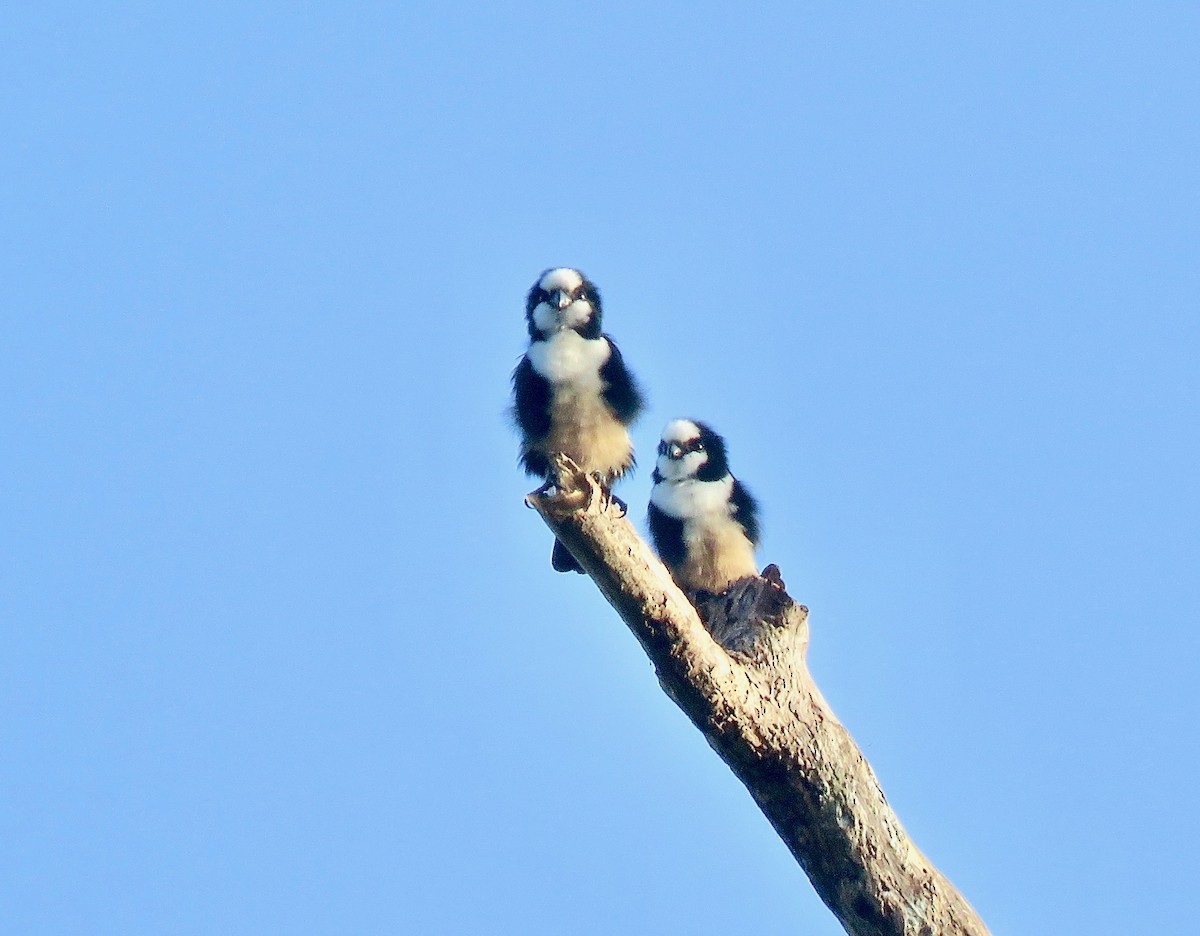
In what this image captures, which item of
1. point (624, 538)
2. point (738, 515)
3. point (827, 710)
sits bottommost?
point (827, 710)

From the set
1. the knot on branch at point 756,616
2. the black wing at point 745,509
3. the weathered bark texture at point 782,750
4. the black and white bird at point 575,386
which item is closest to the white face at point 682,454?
the black wing at point 745,509

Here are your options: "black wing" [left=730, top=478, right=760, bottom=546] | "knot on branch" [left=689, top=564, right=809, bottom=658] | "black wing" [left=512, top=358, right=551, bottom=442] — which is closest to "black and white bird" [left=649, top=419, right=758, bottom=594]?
"black wing" [left=730, top=478, right=760, bottom=546]

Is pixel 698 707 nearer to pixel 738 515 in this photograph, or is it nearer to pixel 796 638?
pixel 796 638

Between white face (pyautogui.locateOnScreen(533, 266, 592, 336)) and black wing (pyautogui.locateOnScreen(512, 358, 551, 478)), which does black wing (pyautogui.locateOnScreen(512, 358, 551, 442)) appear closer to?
black wing (pyautogui.locateOnScreen(512, 358, 551, 478))

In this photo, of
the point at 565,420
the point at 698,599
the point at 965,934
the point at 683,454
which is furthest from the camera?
the point at 683,454

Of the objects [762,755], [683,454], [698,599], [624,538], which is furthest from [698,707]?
[683,454]

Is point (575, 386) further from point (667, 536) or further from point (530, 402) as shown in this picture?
point (667, 536)
